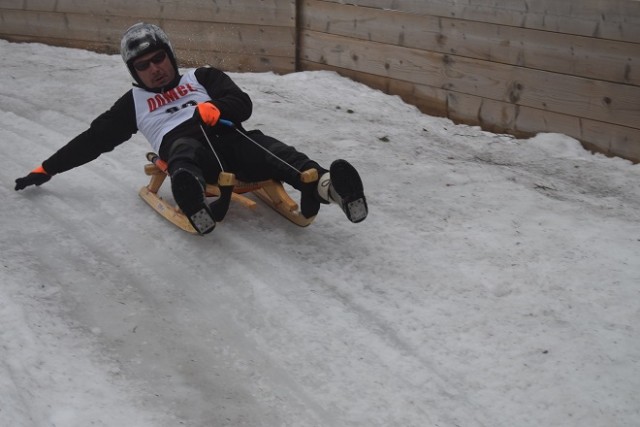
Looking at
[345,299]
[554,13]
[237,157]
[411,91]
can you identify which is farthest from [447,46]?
[345,299]

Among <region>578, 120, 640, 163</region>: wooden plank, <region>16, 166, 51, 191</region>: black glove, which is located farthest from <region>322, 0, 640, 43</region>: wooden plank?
<region>16, 166, 51, 191</region>: black glove

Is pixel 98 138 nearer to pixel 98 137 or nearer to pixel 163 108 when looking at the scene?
pixel 98 137

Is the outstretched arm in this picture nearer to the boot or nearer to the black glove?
the black glove

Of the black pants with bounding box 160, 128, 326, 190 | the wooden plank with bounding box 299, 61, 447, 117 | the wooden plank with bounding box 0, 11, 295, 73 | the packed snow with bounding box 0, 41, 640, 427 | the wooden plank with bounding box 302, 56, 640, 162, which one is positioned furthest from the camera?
the wooden plank with bounding box 0, 11, 295, 73

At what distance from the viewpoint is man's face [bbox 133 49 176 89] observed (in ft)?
12.7

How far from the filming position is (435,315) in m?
3.12

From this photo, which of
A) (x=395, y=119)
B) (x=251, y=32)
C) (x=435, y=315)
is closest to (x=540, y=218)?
(x=435, y=315)

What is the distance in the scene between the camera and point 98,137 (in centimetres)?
399

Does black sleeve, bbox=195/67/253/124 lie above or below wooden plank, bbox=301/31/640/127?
above

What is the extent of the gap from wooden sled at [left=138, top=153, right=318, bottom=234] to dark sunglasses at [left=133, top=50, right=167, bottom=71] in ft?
1.68

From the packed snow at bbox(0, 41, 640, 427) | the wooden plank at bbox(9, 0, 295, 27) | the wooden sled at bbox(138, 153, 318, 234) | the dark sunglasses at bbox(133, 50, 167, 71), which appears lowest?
the packed snow at bbox(0, 41, 640, 427)

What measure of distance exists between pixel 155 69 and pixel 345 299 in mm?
1662

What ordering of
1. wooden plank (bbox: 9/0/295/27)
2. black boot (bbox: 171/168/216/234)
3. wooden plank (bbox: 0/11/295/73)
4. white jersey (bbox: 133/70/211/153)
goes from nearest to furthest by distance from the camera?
black boot (bbox: 171/168/216/234), white jersey (bbox: 133/70/211/153), wooden plank (bbox: 9/0/295/27), wooden plank (bbox: 0/11/295/73)

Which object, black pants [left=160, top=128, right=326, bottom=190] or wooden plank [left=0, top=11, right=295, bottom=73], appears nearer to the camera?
black pants [left=160, top=128, right=326, bottom=190]
